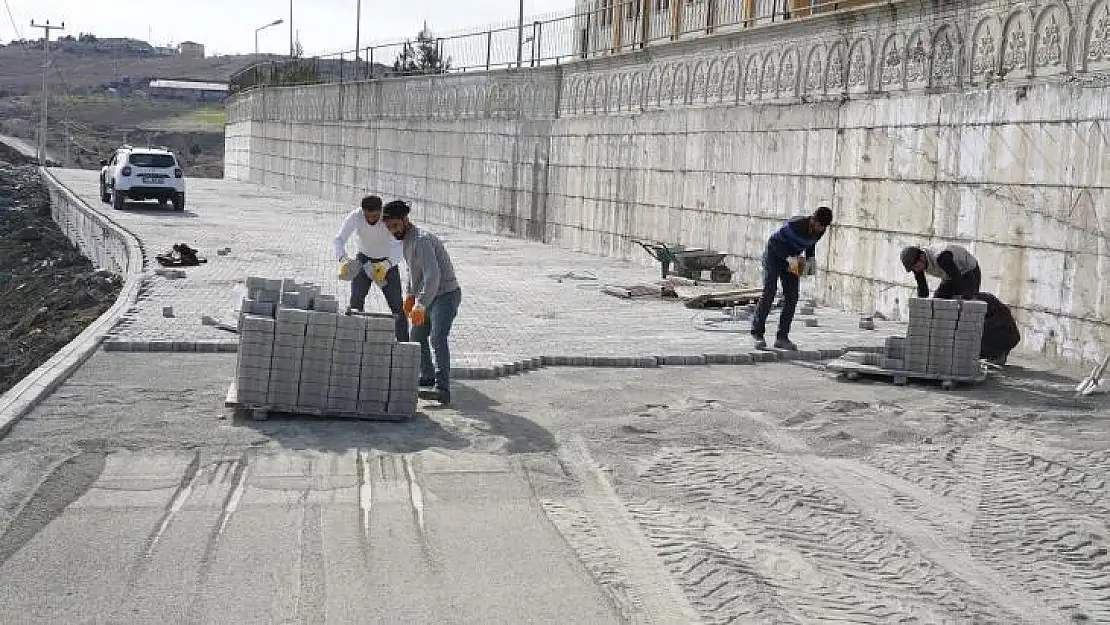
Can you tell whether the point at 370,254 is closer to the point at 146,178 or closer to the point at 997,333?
the point at 997,333

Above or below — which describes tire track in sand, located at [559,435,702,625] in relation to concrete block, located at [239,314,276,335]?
below

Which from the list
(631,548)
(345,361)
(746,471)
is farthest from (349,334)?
(631,548)

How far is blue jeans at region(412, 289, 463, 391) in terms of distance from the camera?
10352 mm

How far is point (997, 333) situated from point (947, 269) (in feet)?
3.05

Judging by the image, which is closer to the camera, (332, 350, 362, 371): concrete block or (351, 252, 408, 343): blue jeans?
(332, 350, 362, 371): concrete block

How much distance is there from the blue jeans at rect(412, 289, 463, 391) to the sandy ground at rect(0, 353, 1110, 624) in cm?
34

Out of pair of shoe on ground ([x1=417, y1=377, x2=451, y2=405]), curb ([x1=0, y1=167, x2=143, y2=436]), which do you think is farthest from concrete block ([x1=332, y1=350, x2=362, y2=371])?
curb ([x1=0, y1=167, x2=143, y2=436])

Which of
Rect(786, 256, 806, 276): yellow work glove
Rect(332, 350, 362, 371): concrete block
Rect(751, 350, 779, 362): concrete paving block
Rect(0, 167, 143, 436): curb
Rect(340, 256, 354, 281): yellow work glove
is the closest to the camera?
Rect(0, 167, 143, 436): curb

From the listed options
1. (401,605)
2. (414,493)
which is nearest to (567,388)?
(414,493)

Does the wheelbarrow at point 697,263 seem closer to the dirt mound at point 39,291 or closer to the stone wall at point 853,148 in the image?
the stone wall at point 853,148

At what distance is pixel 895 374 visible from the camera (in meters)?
12.0

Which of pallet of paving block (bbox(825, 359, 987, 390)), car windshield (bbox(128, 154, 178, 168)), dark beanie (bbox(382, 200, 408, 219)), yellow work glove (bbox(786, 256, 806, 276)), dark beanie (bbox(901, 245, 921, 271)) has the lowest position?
pallet of paving block (bbox(825, 359, 987, 390))

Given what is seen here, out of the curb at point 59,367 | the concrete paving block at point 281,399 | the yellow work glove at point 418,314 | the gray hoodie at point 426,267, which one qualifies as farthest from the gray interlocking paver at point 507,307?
the concrete paving block at point 281,399

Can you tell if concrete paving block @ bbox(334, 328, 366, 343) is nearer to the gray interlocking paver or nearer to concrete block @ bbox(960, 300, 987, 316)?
the gray interlocking paver
